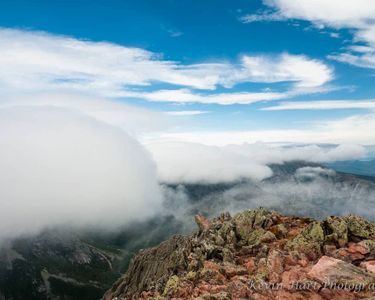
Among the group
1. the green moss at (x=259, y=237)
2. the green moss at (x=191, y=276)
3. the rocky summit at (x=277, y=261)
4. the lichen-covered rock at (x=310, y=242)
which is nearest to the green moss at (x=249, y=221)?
the rocky summit at (x=277, y=261)

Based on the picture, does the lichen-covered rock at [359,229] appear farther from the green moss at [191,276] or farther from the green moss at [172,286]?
the green moss at [172,286]

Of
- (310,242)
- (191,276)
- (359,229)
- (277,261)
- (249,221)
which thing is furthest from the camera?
(249,221)

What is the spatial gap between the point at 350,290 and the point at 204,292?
23407 mm

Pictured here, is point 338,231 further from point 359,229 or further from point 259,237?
point 259,237

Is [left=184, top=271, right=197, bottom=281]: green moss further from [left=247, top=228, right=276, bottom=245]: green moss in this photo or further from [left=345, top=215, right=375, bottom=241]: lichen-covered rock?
[left=345, top=215, right=375, bottom=241]: lichen-covered rock

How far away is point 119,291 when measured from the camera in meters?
174

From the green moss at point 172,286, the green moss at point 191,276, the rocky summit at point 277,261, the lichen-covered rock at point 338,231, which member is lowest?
the green moss at point 172,286

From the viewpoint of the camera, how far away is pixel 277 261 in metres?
70.5

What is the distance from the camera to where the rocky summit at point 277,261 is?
200ft

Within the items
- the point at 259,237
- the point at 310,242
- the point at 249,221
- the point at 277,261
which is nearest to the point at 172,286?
the point at 277,261

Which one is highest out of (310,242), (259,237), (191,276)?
(310,242)

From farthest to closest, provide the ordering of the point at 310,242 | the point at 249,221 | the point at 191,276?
Result: the point at 249,221 < the point at 191,276 < the point at 310,242

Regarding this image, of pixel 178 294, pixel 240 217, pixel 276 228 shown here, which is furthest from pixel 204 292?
pixel 240 217

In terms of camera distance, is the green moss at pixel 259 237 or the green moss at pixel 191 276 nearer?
the green moss at pixel 191 276
